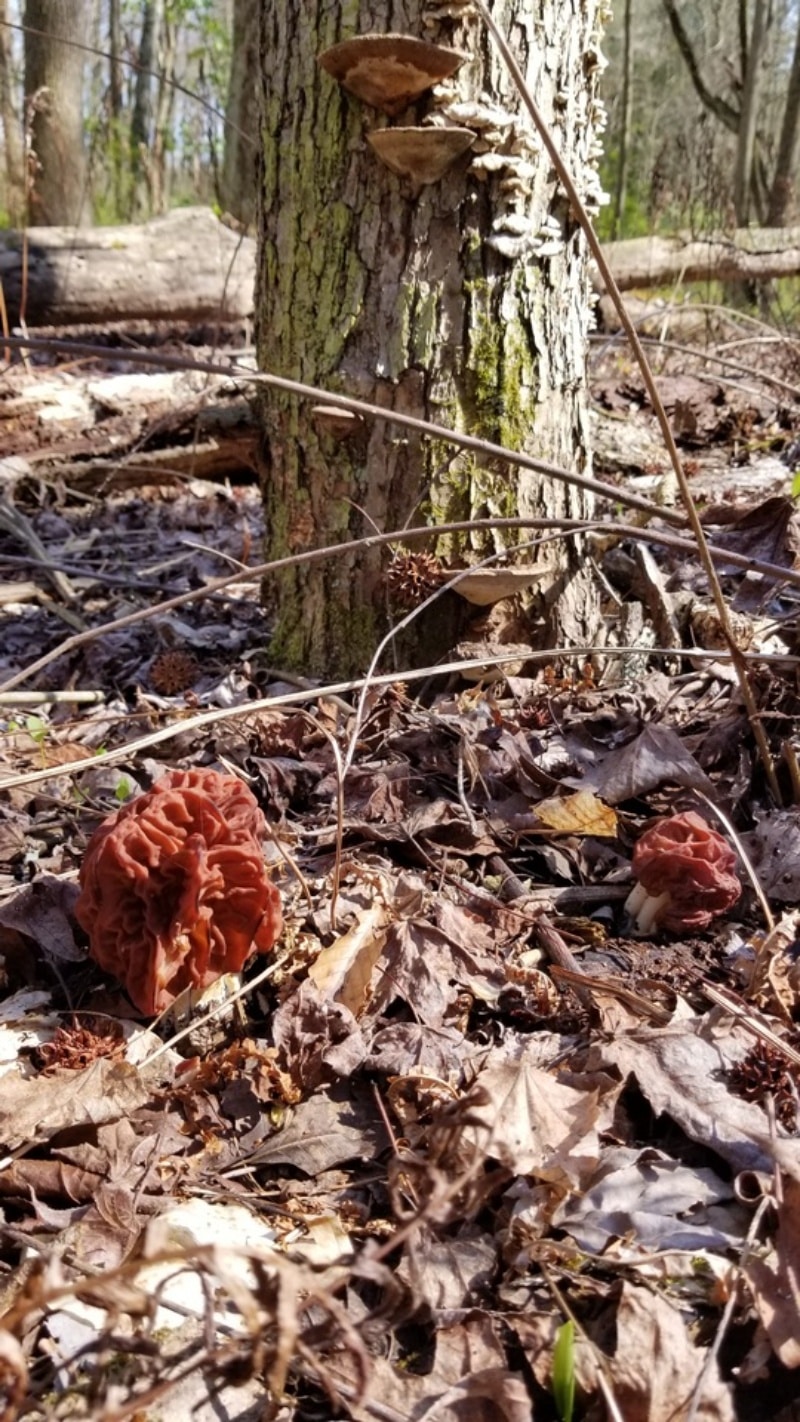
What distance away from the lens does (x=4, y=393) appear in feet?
22.0

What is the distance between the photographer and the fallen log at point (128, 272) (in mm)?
8078

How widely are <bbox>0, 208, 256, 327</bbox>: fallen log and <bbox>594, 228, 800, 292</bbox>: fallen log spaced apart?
3.63 metres

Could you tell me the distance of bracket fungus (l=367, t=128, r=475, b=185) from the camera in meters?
3.04

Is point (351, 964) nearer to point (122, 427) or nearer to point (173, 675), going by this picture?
point (173, 675)

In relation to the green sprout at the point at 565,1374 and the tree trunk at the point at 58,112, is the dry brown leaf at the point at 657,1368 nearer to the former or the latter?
the green sprout at the point at 565,1374

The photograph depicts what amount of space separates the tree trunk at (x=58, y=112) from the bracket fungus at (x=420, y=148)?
10355 millimetres

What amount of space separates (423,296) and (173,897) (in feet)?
7.09

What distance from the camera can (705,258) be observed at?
9.44 metres

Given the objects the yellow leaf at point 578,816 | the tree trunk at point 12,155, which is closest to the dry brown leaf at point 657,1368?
the yellow leaf at point 578,816

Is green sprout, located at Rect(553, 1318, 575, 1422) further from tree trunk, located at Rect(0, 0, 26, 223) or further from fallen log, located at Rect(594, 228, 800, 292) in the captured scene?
tree trunk, located at Rect(0, 0, 26, 223)

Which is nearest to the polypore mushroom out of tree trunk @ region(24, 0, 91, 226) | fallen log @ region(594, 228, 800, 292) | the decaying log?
the decaying log

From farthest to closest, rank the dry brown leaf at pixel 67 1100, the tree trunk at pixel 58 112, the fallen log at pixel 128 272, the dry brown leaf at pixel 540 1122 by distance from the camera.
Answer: the tree trunk at pixel 58 112 < the fallen log at pixel 128 272 < the dry brown leaf at pixel 67 1100 < the dry brown leaf at pixel 540 1122

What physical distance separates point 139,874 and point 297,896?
55 cm

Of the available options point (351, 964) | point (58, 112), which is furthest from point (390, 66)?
point (58, 112)
